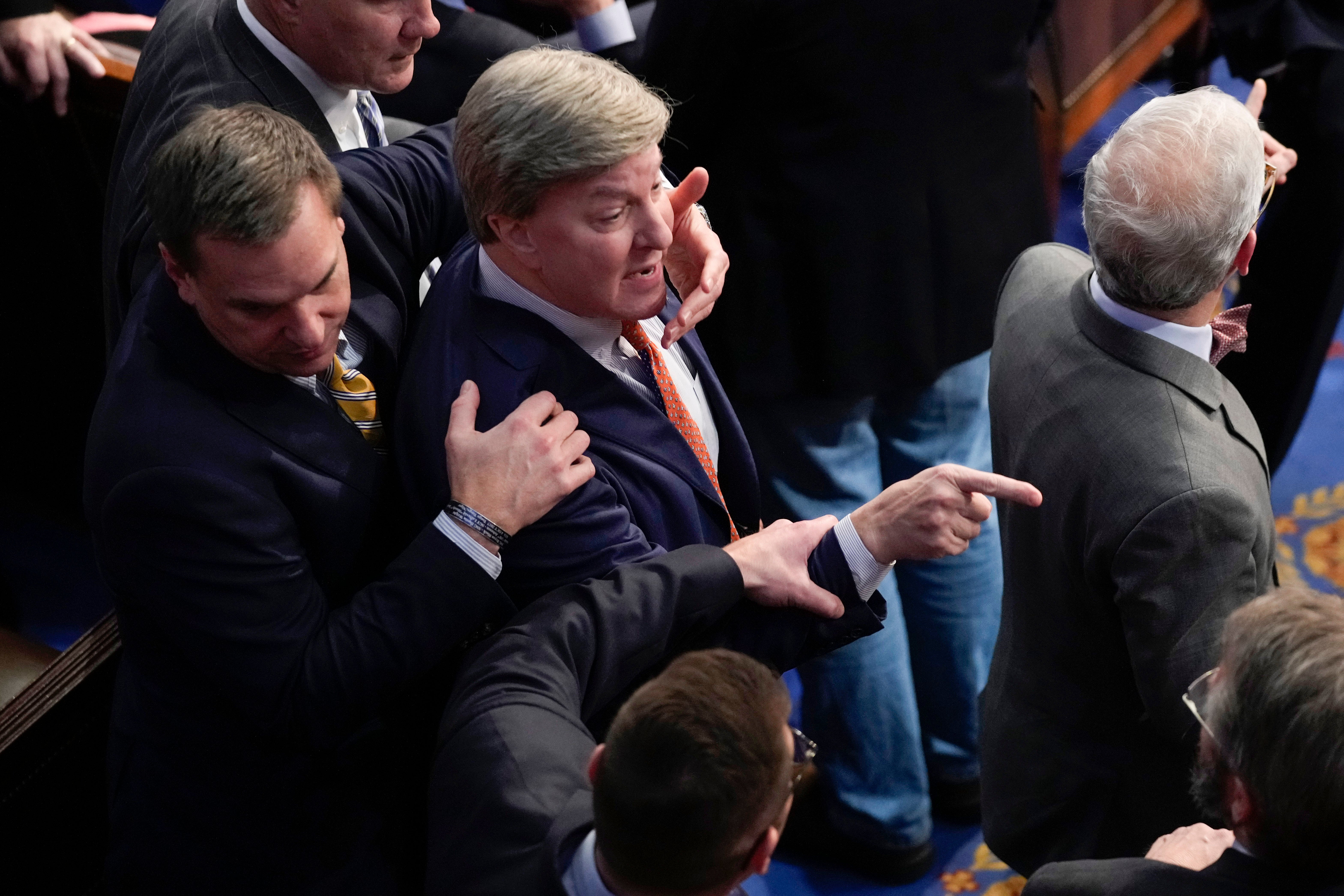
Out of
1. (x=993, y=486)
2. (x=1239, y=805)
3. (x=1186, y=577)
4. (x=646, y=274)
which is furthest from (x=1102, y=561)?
(x=646, y=274)

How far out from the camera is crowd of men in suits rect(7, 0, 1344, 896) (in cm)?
150

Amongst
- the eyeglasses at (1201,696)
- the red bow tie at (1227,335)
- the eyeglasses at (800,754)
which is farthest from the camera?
the red bow tie at (1227,335)

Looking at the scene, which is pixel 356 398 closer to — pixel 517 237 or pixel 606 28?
pixel 517 237

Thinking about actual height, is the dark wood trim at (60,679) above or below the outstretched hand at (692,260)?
below

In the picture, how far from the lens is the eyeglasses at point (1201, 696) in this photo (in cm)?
161

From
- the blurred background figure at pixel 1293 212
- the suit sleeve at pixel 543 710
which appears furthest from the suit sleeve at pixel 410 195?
the blurred background figure at pixel 1293 212

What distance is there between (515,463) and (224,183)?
1.65 feet

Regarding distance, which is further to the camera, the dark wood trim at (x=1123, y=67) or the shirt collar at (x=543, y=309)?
the dark wood trim at (x=1123, y=67)

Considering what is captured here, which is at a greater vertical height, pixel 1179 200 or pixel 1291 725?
pixel 1179 200

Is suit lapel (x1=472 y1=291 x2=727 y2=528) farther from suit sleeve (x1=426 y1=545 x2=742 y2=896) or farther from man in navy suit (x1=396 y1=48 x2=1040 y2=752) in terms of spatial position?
suit sleeve (x1=426 y1=545 x2=742 y2=896)

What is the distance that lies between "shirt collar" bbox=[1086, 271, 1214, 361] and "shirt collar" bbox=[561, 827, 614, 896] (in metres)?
1.12

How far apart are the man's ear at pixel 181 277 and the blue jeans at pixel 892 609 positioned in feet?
4.78

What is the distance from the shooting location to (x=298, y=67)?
2191mm

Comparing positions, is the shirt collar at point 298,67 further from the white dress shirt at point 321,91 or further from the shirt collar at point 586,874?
the shirt collar at point 586,874
